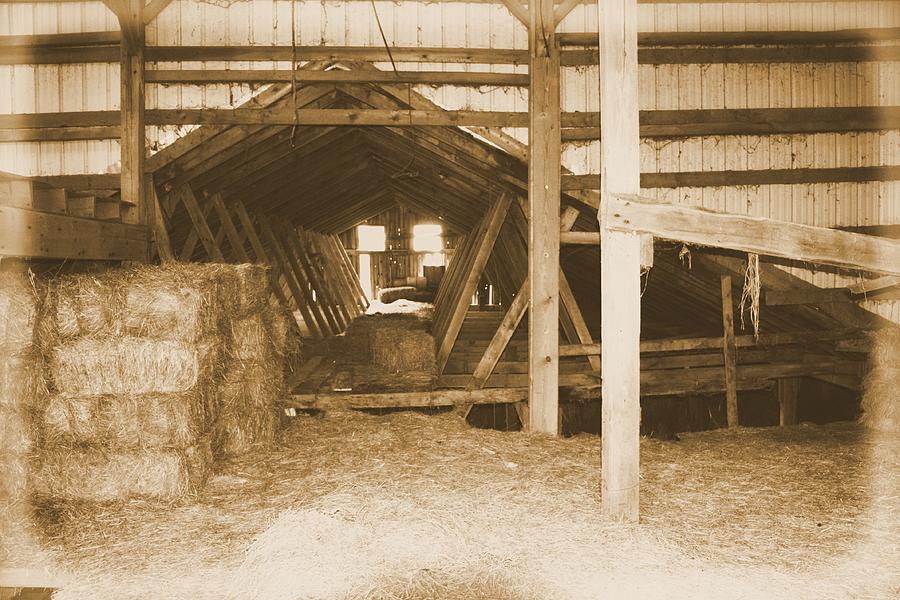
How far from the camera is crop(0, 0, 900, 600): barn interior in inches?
145

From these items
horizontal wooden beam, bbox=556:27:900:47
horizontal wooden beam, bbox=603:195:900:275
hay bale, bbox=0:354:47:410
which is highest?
horizontal wooden beam, bbox=556:27:900:47

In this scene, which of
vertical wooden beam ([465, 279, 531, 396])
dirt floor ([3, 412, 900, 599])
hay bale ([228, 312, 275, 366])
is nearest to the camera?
dirt floor ([3, 412, 900, 599])

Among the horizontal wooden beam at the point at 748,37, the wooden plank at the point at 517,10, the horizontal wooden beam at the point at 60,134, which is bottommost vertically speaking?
the horizontal wooden beam at the point at 60,134

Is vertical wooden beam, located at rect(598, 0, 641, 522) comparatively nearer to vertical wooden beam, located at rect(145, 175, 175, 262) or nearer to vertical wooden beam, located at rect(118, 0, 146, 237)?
vertical wooden beam, located at rect(118, 0, 146, 237)

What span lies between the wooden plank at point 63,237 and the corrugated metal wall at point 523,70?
1.51m

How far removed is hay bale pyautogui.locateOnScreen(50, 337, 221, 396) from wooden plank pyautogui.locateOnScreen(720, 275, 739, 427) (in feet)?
17.4

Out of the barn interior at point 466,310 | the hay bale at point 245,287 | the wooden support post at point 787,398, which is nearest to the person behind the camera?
the barn interior at point 466,310

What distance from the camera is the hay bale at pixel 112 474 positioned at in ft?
14.3

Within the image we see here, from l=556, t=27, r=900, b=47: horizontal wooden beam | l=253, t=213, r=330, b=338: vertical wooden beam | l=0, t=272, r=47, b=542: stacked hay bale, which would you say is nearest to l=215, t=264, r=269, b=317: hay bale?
l=0, t=272, r=47, b=542: stacked hay bale

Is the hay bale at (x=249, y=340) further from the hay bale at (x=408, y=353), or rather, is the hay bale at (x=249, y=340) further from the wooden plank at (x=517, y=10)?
the wooden plank at (x=517, y=10)

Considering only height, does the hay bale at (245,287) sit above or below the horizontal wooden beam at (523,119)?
below

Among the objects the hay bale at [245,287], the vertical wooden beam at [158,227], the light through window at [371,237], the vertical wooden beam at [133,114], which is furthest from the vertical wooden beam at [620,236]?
the light through window at [371,237]

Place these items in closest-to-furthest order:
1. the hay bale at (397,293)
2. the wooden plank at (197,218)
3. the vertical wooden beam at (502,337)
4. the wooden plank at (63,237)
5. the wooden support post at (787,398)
Answer: 1. the wooden plank at (63,237)
2. the vertical wooden beam at (502,337)
3. the wooden plank at (197,218)
4. the wooden support post at (787,398)
5. the hay bale at (397,293)

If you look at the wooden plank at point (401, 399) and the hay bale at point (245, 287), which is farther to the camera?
the wooden plank at point (401, 399)
